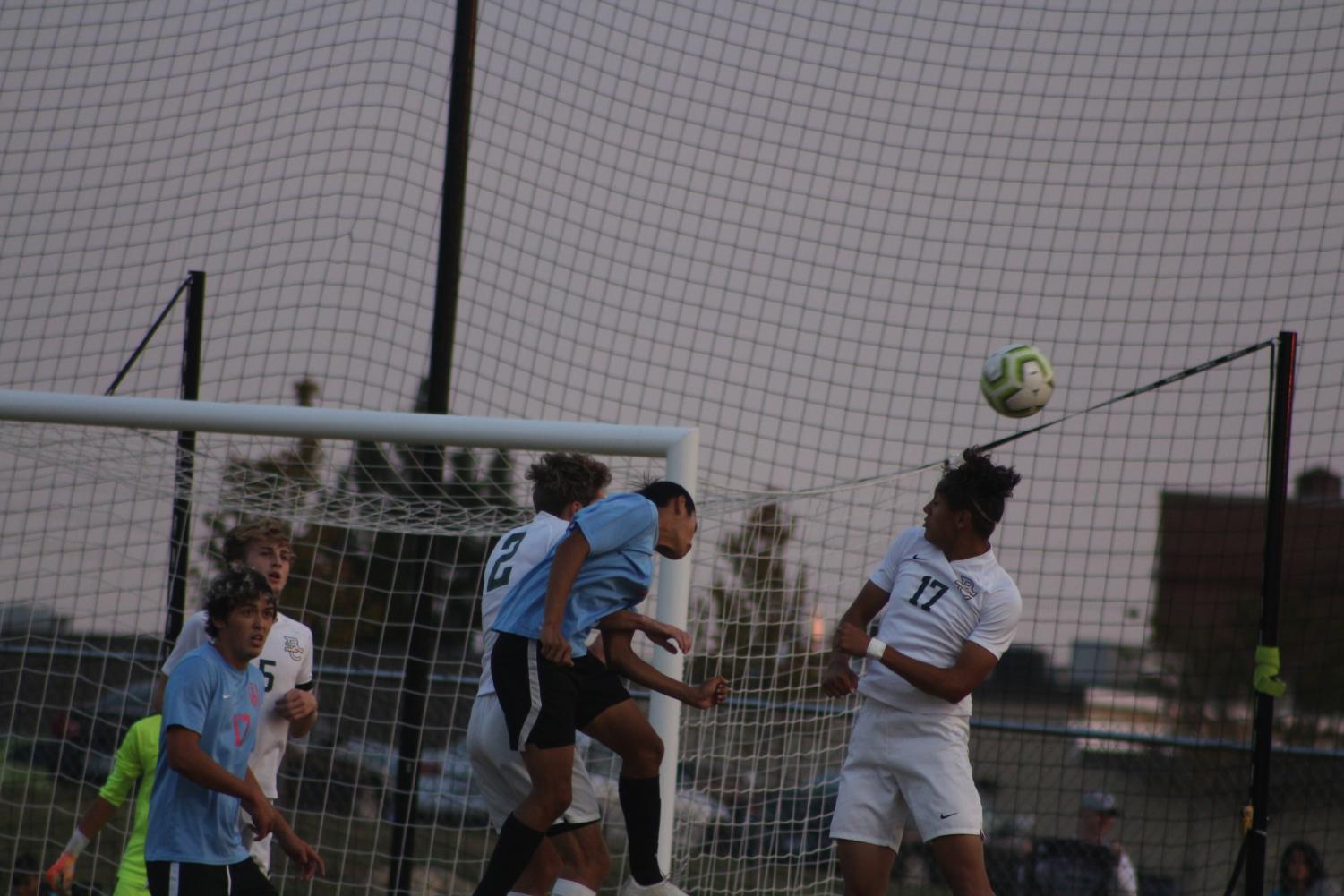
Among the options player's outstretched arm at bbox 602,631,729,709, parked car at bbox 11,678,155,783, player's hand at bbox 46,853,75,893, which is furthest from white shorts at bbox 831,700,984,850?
parked car at bbox 11,678,155,783

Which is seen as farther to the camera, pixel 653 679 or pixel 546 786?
pixel 653 679

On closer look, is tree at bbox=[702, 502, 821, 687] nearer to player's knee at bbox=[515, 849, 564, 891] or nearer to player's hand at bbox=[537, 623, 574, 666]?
player's knee at bbox=[515, 849, 564, 891]

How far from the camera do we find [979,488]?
14.8 ft

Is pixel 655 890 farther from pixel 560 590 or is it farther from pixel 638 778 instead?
pixel 560 590

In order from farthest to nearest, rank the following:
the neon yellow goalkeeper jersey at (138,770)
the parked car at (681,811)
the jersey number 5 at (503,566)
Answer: the parked car at (681,811)
the neon yellow goalkeeper jersey at (138,770)
the jersey number 5 at (503,566)

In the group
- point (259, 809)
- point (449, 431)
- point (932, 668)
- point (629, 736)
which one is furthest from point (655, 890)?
point (449, 431)

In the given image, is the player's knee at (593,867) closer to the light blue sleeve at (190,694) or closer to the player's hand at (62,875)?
the light blue sleeve at (190,694)

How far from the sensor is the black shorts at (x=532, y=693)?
4.08 metres

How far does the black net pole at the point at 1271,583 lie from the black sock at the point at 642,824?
8.46ft

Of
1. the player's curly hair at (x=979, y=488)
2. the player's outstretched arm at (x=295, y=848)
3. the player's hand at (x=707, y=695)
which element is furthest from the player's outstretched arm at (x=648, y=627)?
the player's outstretched arm at (x=295, y=848)

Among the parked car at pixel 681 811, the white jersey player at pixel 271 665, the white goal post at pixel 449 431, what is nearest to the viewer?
the white jersey player at pixel 271 665

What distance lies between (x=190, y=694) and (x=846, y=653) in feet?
6.75

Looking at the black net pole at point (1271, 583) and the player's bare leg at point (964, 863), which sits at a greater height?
the black net pole at point (1271, 583)

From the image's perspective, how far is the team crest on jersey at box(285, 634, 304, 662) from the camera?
5176 mm
